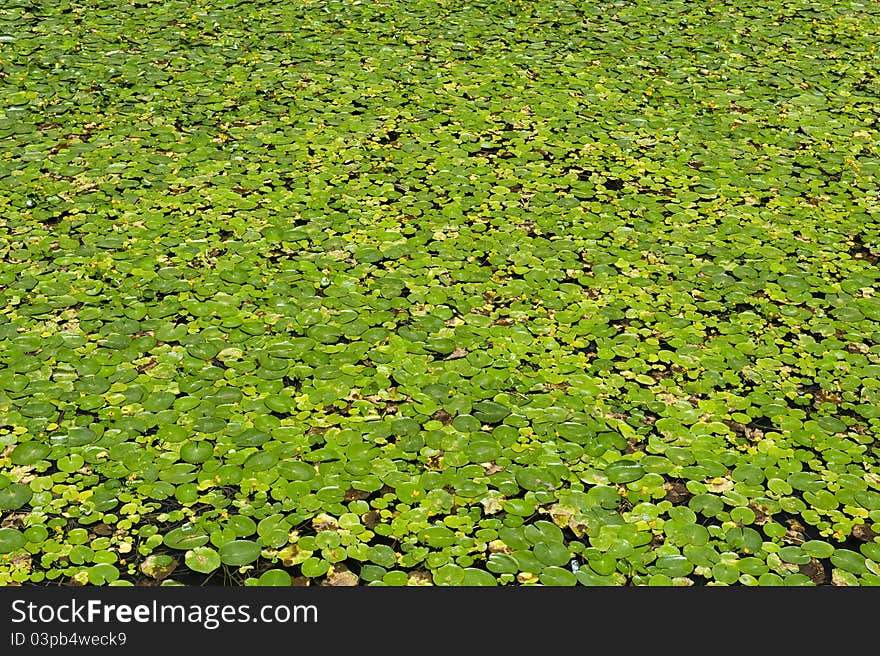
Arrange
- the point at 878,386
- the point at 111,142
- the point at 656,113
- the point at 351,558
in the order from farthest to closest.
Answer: the point at 656,113, the point at 111,142, the point at 878,386, the point at 351,558

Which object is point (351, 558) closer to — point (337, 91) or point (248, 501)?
point (248, 501)

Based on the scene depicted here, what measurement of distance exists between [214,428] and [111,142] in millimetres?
2180

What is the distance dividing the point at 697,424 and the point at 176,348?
1.76 m

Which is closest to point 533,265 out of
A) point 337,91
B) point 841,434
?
point 841,434

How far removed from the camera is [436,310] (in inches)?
128

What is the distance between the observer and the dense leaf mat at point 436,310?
2.44m

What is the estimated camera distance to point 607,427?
2.76 metres

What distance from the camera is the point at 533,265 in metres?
3.52

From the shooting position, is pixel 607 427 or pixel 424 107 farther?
pixel 424 107

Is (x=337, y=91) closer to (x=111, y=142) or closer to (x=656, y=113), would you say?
(x=111, y=142)

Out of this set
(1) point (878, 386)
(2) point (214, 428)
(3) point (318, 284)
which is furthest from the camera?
(3) point (318, 284)

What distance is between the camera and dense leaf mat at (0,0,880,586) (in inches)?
96.0

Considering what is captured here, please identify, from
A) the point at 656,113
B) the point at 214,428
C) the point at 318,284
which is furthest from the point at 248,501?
the point at 656,113

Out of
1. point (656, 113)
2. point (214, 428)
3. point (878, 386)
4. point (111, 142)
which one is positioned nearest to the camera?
point (214, 428)
